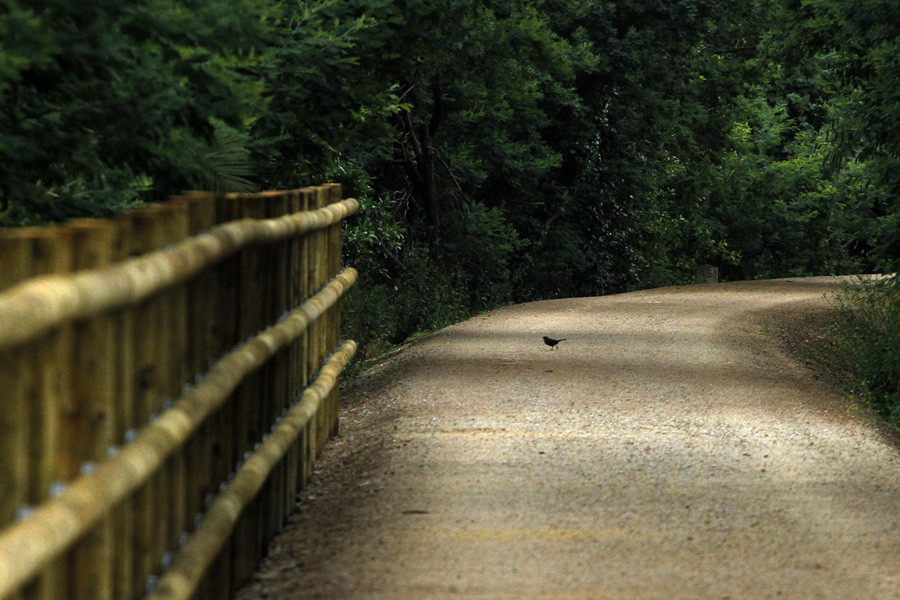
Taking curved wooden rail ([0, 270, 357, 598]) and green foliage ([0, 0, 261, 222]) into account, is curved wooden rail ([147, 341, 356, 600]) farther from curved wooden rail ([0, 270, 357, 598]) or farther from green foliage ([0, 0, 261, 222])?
green foliage ([0, 0, 261, 222])

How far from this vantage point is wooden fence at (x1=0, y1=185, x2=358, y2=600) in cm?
282

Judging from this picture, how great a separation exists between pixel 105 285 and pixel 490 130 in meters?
25.4

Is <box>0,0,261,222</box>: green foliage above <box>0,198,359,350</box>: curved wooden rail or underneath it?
above

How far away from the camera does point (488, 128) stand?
2825 cm

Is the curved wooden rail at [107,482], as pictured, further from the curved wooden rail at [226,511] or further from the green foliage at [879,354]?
the green foliage at [879,354]

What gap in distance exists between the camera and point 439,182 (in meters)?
28.1

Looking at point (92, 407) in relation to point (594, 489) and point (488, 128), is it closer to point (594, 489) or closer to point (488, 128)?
point (594, 489)

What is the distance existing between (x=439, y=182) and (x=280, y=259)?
21424mm

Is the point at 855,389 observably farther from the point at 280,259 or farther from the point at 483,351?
the point at 280,259

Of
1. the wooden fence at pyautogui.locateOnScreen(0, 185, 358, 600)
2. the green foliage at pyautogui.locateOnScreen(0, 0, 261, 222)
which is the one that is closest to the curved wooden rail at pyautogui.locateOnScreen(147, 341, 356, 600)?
the wooden fence at pyautogui.locateOnScreen(0, 185, 358, 600)

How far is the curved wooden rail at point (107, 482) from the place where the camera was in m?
2.65

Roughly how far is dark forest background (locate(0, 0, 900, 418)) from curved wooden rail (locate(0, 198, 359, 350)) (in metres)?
1.10

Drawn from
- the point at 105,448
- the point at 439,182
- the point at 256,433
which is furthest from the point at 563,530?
the point at 439,182

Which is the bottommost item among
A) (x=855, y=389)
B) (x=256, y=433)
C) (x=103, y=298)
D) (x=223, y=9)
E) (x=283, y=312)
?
(x=855, y=389)
